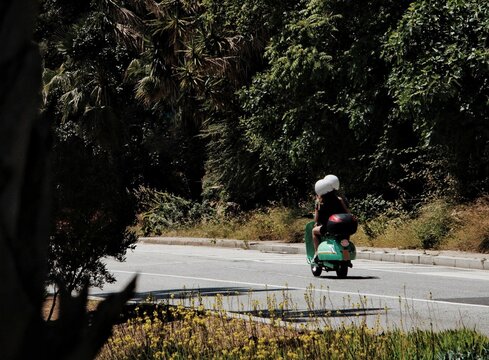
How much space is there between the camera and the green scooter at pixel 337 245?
16.0 meters

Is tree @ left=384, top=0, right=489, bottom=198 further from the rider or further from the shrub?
the rider

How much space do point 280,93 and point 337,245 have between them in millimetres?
13617

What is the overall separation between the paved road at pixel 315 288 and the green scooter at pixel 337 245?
0.89ft

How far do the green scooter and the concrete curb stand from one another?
12.9 ft

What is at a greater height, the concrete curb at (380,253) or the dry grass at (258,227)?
the dry grass at (258,227)

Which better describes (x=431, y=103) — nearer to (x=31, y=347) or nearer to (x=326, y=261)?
(x=326, y=261)

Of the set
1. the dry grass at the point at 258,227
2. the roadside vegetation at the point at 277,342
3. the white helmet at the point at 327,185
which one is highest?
the dry grass at the point at 258,227

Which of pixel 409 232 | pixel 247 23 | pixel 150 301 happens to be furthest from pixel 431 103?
pixel 150 301

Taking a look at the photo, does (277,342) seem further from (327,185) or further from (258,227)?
(258,227)

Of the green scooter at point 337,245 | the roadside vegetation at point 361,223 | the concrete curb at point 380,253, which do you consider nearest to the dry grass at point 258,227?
the roadside vegetation at point 361,223

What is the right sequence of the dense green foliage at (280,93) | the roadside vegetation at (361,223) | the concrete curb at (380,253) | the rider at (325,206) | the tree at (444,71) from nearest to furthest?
the rider at (325,206)
the concrete curb at (380,253)
the tree at (444,71)
the dense green foliage at (280,93)
the roadside vegetation at (361,223)

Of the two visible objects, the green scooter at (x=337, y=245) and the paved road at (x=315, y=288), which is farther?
the green scooter at (x=337, y=245)

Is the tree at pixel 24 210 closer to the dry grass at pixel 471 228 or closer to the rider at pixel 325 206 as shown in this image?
the rider at pixel 325 206

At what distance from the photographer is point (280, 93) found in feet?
96.5
